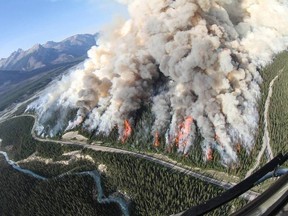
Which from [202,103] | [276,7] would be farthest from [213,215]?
[276,7]

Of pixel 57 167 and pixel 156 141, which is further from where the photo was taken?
pixel 57 167

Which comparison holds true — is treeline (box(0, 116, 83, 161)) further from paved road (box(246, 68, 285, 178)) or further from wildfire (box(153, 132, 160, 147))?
paved road (box(246, 68, 285, 178))

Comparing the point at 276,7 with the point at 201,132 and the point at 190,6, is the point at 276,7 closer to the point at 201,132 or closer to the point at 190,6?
the point at 190,6

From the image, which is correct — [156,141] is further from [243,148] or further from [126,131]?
[243,148]

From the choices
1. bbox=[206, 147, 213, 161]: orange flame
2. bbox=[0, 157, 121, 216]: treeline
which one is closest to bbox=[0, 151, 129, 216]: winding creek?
bbox=[0, 157, 121, 216]: treeline

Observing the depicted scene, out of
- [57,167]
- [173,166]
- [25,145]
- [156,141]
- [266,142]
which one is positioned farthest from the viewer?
[25,145]

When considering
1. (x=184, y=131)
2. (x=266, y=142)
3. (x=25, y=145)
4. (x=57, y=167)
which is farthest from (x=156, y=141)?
(x=25, y=145)
